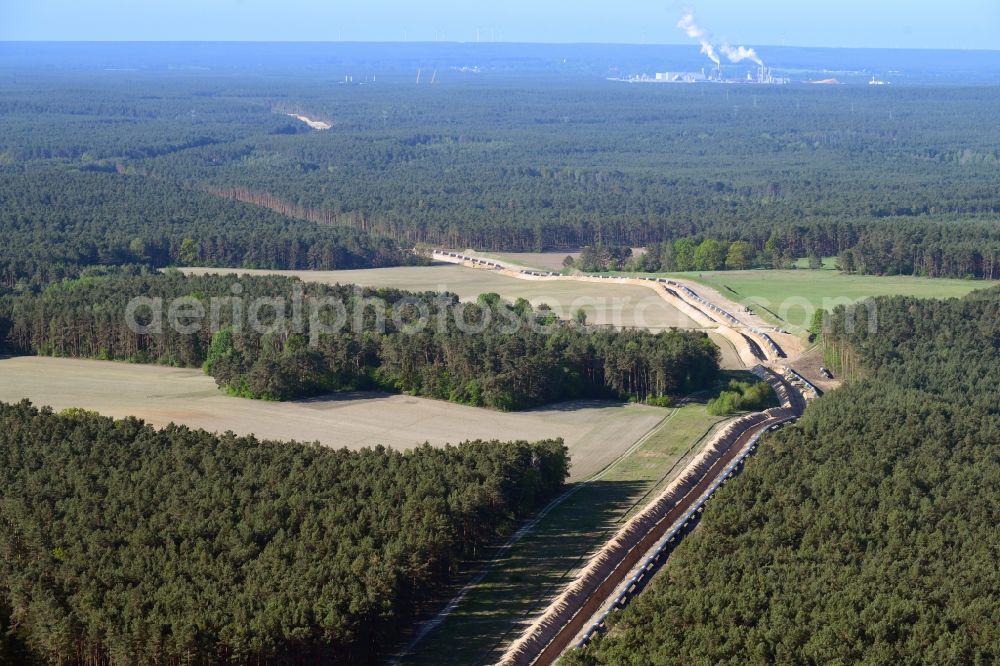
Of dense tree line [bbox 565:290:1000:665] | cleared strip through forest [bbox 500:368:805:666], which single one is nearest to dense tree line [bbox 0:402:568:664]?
cleared strip through forest [bbox 500:368:805:666]

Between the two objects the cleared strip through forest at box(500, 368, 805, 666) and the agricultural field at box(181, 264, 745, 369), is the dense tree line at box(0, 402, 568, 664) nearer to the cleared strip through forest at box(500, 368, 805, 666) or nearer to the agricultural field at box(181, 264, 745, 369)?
the cleared strip through forest at box(500, 368, 805, 666)

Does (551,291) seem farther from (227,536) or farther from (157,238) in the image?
(227,536)

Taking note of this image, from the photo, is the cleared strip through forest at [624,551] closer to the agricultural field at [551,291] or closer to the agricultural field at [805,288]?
the agricultural field at [551,291]

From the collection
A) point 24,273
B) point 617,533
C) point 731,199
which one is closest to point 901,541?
point 617,533

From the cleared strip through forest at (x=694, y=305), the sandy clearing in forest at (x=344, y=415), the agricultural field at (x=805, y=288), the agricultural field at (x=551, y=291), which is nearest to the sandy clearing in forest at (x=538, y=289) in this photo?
the agricultural field at (x=551, y=291)

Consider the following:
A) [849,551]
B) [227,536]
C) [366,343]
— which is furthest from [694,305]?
[227,536]

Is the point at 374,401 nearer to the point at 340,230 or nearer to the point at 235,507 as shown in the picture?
the point at 235,507
